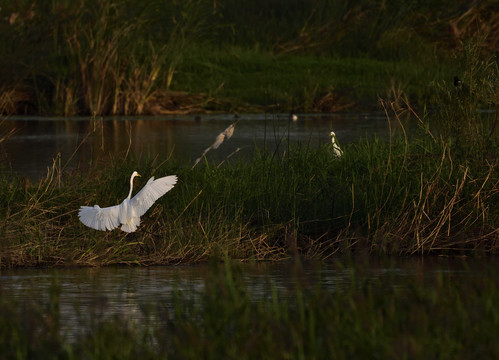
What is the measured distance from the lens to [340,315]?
6.00 meters

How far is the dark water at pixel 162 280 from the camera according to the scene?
24.1ft

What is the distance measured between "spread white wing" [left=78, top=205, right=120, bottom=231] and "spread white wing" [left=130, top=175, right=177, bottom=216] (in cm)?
13

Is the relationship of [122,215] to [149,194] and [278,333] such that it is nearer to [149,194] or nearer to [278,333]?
[149,194]

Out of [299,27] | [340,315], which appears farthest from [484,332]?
[299,27]

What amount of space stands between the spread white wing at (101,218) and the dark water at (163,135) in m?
5.56

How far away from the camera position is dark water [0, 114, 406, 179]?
16828mm

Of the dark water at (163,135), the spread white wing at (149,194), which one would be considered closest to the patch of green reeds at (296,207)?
the spread white wing at (149,194)

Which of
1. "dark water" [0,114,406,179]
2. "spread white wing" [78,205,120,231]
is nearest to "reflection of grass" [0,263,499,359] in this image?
"spread white wing" [78,205,120,231]

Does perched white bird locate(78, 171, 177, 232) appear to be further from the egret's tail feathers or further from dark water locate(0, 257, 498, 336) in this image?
dark water locate(0, 257, 498, 336)

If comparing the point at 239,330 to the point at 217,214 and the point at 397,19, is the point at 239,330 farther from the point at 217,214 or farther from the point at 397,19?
the point at 397,19

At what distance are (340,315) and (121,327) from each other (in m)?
1.08

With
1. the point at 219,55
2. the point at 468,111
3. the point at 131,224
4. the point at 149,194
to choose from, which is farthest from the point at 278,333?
the point at 219,55

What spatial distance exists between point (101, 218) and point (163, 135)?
11951mm

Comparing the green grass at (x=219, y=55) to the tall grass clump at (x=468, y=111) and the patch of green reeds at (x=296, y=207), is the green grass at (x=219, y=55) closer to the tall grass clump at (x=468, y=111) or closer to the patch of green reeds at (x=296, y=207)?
the tall grass clump at (x=468, y=111)
